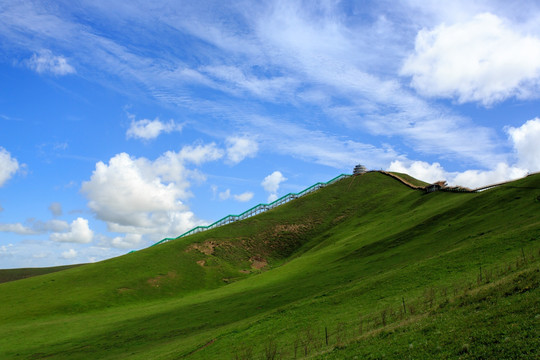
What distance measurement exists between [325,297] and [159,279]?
2420 inches

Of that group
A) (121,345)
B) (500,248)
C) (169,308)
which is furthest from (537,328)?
(169,308)

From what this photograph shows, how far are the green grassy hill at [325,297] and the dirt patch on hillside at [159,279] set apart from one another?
243mm

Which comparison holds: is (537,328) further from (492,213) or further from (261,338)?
Result: (492,213)

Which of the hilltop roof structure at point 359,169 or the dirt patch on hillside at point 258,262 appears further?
the hilltop roof structure at point 359,169

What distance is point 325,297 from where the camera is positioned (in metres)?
42.5

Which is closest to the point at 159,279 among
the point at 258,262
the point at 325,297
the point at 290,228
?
the point at 258,262

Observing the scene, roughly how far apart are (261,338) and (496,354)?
22869mm

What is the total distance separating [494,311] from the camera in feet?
65.0

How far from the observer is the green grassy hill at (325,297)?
21.7 meters

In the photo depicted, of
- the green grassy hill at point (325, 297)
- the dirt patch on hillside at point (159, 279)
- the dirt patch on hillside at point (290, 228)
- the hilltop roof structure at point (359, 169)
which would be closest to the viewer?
the green grassy hill at point (325, 297)

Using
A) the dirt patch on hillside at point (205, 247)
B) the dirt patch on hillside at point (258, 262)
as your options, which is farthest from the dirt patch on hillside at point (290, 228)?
the dirt patch on hillside at point (205, 247)

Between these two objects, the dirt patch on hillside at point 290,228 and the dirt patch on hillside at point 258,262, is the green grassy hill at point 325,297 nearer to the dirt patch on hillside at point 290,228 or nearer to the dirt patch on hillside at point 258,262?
the dirt patch on hillside at point 258,262

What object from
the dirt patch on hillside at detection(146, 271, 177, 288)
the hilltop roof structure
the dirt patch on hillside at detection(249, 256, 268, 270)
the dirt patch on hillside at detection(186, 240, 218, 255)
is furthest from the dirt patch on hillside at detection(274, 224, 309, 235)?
the hilltop roof structure

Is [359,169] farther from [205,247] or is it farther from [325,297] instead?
[325,297]
